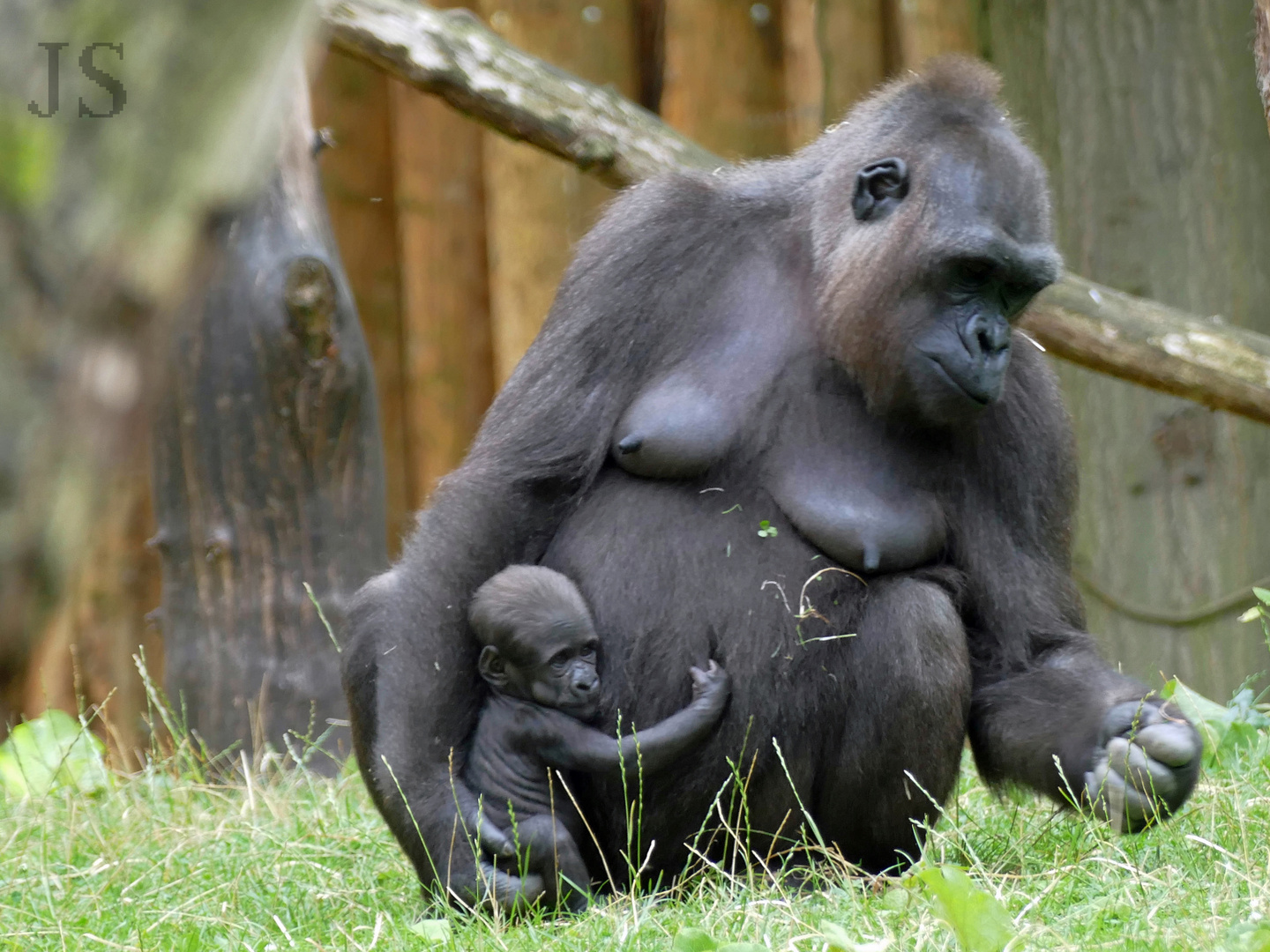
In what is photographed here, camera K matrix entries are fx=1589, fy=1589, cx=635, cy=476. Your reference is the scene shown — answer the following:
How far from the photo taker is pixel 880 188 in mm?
3807

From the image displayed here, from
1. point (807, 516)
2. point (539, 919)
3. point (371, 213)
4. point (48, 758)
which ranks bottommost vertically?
point (48, 758)

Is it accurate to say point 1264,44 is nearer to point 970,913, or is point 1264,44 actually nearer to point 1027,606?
point 1027,606

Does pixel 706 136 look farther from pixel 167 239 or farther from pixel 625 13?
pixel 167 239

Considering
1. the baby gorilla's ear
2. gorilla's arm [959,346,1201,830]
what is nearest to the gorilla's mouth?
gorilla's arm [959,346,1201,830]

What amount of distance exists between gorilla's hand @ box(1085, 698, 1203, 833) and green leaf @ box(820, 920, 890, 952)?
2.94ft

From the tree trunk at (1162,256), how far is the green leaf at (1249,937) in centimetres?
354

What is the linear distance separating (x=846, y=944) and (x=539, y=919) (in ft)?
3.25

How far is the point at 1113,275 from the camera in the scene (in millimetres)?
6152

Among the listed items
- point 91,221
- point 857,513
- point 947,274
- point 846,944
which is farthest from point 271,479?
point 91,221

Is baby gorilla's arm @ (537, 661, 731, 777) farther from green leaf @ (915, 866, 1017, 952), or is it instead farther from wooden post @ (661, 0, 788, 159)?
wooden post @ (661, 0, 788, 159)

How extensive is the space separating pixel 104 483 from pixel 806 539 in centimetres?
291

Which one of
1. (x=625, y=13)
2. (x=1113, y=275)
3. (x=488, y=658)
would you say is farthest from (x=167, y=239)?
(x=625, y=13)

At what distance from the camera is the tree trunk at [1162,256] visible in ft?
19.6

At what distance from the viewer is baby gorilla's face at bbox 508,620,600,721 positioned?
3514 millimetres
